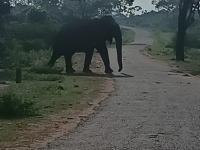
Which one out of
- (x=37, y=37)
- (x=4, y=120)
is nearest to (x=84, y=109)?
(x=4, y=120)

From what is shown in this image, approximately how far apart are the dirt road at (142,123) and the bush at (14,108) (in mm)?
1543

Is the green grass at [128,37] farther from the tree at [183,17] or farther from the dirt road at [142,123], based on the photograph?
the dirt road at [142,123]

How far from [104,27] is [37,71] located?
11.2 ft

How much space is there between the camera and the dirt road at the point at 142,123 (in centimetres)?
936

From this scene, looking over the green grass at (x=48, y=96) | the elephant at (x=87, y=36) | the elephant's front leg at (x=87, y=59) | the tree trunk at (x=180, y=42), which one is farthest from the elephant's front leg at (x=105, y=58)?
the tree trunk at (x=180, y=42)

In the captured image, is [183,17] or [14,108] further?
[183,17]

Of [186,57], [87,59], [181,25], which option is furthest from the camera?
[186,57]

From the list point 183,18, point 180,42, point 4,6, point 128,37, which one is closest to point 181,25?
point 183,18

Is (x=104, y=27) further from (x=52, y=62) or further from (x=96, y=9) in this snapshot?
(x=96, y=9)

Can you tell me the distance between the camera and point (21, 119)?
41.1 ft

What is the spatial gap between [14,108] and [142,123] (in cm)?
307

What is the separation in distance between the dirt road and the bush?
154cm

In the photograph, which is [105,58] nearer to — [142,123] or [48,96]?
[48,96]

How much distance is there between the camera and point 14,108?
13094mm
